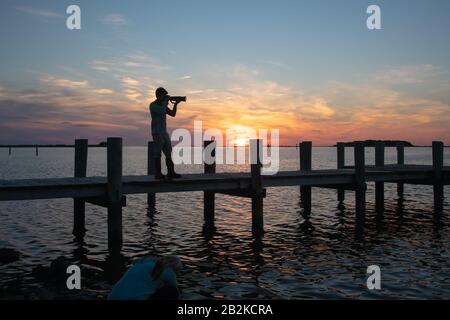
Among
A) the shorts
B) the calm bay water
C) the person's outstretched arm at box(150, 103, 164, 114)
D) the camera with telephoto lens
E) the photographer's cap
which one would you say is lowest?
the calm bay water

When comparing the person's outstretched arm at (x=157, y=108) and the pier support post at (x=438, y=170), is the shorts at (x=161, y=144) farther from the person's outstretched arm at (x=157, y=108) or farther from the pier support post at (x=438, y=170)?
the pier support post at (x=438, y=170)

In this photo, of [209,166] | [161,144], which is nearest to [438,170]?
[209,166]

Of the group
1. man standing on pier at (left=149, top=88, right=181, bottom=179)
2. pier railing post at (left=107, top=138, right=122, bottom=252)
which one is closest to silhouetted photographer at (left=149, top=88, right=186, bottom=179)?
man standing on pier at (left=149, top=88, right=181, bottom=179)

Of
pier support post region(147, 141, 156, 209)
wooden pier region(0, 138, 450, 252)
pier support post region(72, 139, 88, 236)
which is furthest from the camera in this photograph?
pier support post region(147, 141, 156, 209)

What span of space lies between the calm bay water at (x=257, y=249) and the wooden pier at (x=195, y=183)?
880 millimetres

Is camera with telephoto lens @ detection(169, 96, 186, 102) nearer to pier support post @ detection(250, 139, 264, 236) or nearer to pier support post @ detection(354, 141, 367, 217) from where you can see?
pier support post @ detection(250, 139, 264, 236)

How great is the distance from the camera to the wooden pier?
1069 centimetres

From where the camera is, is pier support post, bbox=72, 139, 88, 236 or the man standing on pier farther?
pier support post, bbox=72, 139, 88, 236

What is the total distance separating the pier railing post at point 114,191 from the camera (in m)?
10.9

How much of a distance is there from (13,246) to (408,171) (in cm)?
1388

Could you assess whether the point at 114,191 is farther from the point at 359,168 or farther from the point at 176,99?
the point at 359,168

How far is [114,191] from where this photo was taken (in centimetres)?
1094

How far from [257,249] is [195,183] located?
249 centimetres
